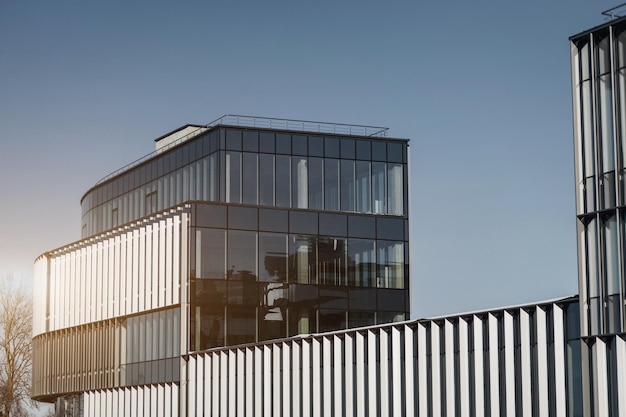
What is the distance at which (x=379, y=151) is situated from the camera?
74.1 m

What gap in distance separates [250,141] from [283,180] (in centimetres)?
325

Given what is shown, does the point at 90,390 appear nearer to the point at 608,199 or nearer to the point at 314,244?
the point at 314,244

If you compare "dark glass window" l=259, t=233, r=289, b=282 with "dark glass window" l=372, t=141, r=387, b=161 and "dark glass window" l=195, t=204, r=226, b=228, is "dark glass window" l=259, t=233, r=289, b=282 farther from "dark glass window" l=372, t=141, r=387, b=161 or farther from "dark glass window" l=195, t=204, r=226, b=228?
"dark glass window" l=372, t=141, r=387, b=161

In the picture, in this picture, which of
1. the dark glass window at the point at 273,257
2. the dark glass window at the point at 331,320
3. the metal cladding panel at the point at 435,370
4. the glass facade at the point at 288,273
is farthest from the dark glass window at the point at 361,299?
the metal cladding panel at the point at 435,370

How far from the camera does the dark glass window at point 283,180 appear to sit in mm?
72500

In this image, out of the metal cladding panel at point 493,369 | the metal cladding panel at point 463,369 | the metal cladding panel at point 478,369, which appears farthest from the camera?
the metal cladding panel at point 463,369

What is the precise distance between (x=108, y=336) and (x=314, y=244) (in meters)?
14.6

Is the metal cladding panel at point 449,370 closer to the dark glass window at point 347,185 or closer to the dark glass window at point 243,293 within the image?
the dark glass window at point 243,293

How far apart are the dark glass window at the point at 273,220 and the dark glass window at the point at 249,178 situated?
535 centimetres

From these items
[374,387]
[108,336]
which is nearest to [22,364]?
[108,336]

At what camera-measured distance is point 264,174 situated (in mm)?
72438

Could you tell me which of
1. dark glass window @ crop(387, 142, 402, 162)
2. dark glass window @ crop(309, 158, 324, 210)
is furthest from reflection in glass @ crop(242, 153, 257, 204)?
dark glass window @ crop(387, 142, 402, 162)

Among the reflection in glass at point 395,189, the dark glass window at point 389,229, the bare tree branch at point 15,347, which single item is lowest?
the bare tree branch at point 15,347

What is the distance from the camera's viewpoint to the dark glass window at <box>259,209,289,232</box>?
6619cm
